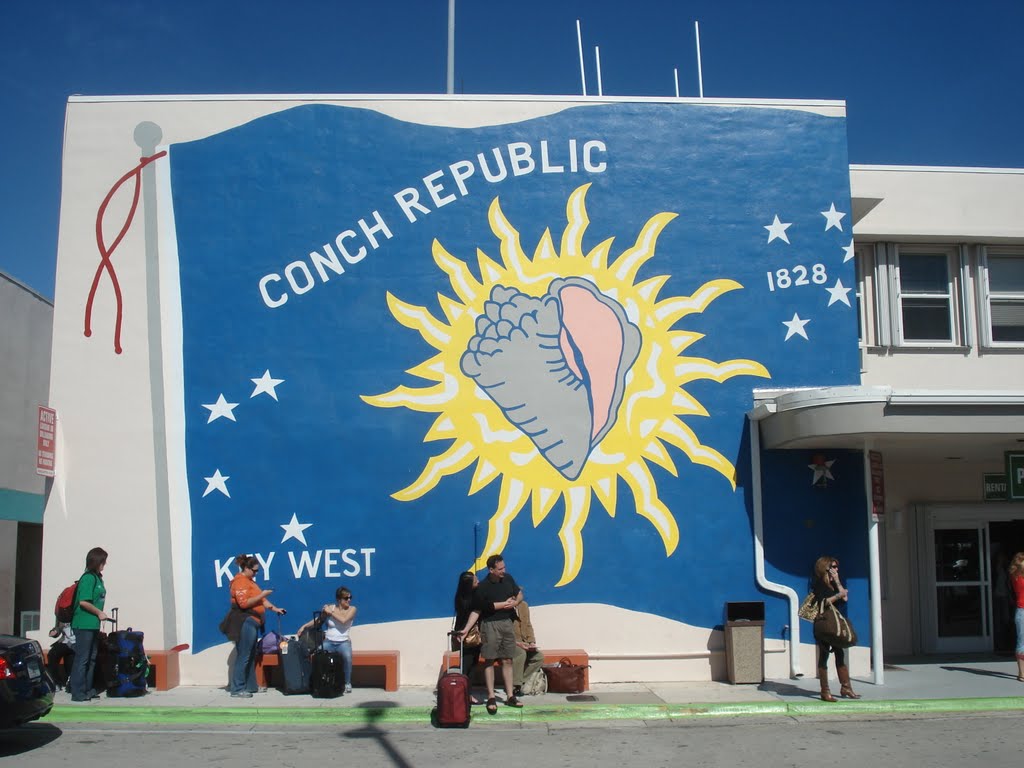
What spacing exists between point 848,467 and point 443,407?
18.4 ft

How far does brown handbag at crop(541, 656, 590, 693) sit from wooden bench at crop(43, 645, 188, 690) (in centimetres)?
471

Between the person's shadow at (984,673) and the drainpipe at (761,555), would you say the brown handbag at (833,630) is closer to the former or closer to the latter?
the drainpipe at (761,555)

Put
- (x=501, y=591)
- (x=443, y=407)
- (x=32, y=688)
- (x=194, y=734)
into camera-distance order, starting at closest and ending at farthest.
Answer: (x=32, y=688) → (x=194, y=734) → (x=501, y=591) → (x=443, y=407)

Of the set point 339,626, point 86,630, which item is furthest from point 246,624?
point 86,630

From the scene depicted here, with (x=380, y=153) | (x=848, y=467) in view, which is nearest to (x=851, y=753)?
(x=848, y=467)

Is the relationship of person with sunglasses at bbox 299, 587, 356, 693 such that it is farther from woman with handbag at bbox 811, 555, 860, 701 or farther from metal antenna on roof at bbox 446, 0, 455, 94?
metal antenna on roof at bbox 446, 0, 455, 94

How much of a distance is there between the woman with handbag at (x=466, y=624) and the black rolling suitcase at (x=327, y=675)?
4.69ft

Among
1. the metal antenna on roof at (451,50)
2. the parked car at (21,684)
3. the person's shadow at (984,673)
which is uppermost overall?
the metal antenna on roof at (451,50)

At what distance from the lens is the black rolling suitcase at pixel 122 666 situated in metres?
11.5

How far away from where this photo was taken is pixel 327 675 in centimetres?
1156

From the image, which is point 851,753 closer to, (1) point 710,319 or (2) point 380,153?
(1) point 710,319

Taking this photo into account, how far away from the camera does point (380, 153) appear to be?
13.4 meters

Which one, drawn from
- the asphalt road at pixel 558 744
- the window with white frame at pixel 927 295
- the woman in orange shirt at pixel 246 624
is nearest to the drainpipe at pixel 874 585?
the asphalt road at pixel 558 744

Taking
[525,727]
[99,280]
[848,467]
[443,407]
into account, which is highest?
[99,280]
